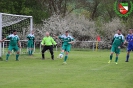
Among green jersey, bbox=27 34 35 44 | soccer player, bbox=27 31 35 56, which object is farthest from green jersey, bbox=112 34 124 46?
green jersey, bbox=27 34 35 44

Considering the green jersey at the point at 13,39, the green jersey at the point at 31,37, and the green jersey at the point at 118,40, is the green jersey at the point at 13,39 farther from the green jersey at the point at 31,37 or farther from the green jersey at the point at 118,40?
the green jersey at the point at 118,40

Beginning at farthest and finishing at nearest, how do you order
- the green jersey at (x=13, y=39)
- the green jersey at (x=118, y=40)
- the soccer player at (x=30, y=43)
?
1. the soccer player at (x=30, y=43)
2. the green jersey at (x=13, y=39)
3. the green jersey at (x=118, y=40)

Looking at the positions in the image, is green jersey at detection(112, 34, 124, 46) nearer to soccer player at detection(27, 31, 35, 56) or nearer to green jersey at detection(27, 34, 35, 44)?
soccer player at detection(27, 31, 35, 56)

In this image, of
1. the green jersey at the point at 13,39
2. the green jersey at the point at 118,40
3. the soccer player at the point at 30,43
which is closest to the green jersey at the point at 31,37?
the soccer player at the point at 30,43

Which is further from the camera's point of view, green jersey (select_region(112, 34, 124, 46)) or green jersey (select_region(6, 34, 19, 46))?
green jersey (select_region(6, 34, 19, 46))

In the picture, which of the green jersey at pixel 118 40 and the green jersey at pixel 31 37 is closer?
the green jersey at pixel 118 40

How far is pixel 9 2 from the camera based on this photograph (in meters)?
62.8

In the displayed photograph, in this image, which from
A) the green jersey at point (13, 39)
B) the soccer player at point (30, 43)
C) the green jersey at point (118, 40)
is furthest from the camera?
the soccer player at point (30, 43)

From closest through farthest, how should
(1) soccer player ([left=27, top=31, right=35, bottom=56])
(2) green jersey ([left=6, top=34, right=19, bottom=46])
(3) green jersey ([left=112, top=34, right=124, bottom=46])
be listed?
(3) green jersey ([left=112, top=34, right=124, bottom=46]) < (2) green jersey ([left=6, top=34, right=19, bottom=46]) < (1) soccer player ([left=27, top=31, right=35, bottom=56])

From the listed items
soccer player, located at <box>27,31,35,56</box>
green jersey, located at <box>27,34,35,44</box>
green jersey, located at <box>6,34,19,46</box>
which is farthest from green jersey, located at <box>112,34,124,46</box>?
green jersey, located at <box>27,34,35,44</box>

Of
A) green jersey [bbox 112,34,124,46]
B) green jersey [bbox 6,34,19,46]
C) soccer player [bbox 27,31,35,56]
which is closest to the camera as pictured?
green jersey [bbox 112,34,124,46]

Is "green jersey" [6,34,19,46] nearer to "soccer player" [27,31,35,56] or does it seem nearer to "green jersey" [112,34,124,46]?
"soccer player" [27,31,35,56]

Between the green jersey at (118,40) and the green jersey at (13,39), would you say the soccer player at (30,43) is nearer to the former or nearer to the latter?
the green jersey at (13,39)

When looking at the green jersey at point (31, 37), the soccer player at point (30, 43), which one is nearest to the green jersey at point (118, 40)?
the soccer player at point (30, 43)
